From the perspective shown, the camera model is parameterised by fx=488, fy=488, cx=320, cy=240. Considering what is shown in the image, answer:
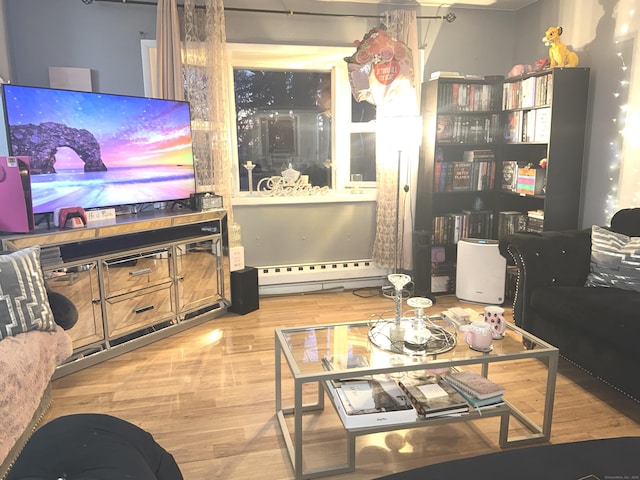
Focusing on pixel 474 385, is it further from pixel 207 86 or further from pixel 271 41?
pixel 271 41

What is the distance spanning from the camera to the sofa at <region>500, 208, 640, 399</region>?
2250 millimetres

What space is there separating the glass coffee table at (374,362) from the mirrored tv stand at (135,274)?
1.24 meters

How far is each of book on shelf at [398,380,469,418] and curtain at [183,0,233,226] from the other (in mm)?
Result: 2188

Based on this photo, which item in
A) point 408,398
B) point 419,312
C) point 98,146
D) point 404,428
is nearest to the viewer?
point 404,428

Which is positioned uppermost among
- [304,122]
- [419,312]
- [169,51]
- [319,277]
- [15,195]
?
[169,51]

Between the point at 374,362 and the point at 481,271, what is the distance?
7.17 ft

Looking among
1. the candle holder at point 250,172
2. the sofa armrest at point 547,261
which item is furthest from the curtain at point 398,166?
the sofa armrest at point 547,261

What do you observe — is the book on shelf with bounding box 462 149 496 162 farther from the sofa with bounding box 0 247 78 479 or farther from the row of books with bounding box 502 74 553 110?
the sofa with bounding box 0 247 78 479

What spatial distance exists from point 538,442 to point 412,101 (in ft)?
9.12

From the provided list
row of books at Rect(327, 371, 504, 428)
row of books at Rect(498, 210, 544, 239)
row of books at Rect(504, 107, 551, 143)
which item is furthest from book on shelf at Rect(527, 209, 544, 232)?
row of books at Rect(327, 371, 504, 428)

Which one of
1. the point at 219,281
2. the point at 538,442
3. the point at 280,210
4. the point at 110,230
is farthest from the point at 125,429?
the point at 280,210

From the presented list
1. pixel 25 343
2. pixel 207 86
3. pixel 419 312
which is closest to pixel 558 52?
pixel 419 312

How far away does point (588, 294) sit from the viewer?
2.54 metres

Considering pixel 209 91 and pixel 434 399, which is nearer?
pixel 434 399
